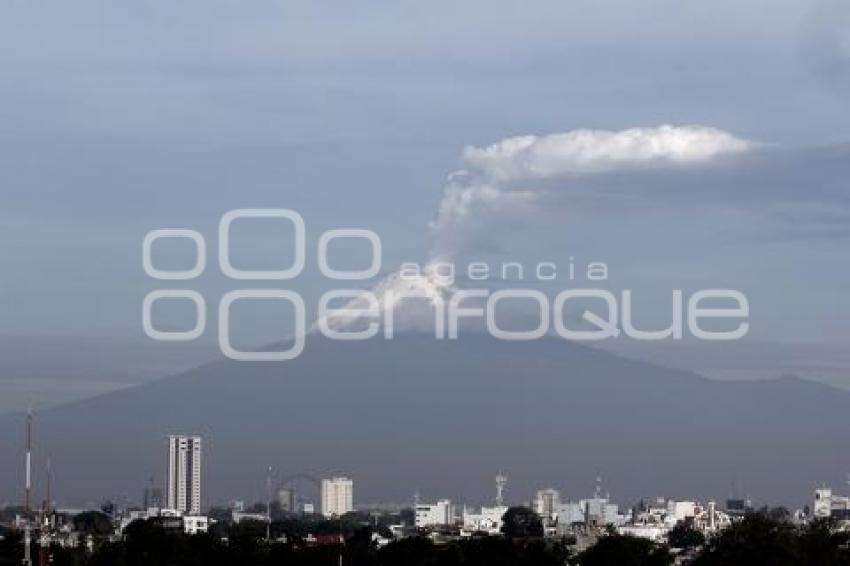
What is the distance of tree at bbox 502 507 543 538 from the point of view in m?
157

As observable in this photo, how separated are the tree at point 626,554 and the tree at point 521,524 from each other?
59.4m

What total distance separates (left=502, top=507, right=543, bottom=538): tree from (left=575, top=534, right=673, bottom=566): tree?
59.4 metres

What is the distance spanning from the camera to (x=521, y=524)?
170000mm

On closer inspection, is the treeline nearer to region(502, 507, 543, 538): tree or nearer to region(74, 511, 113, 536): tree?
region(74, 511, 113, 536): tree

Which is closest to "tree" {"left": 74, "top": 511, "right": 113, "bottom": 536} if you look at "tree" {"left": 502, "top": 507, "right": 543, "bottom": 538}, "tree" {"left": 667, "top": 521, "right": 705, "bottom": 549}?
"tree" {"left": 502, "top": 507, "right": 543, "bottom": 538}

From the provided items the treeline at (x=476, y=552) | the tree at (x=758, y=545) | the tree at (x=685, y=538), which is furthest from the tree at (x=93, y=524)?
the tree at (x=758, y=545)

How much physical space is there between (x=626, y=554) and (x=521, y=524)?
87.6m

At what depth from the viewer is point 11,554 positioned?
84.1 metres

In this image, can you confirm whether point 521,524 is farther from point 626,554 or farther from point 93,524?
point 626,554

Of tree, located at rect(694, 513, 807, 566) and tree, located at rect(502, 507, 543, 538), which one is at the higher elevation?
tree, located at rect(502, 507, 543, 538)

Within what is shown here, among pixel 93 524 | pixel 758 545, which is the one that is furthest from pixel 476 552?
pixel 93 524

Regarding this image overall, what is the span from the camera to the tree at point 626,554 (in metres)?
81.8

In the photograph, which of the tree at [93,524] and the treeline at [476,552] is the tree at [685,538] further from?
the treeline at [476,552]

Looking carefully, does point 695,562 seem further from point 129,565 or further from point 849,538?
point 129,565
